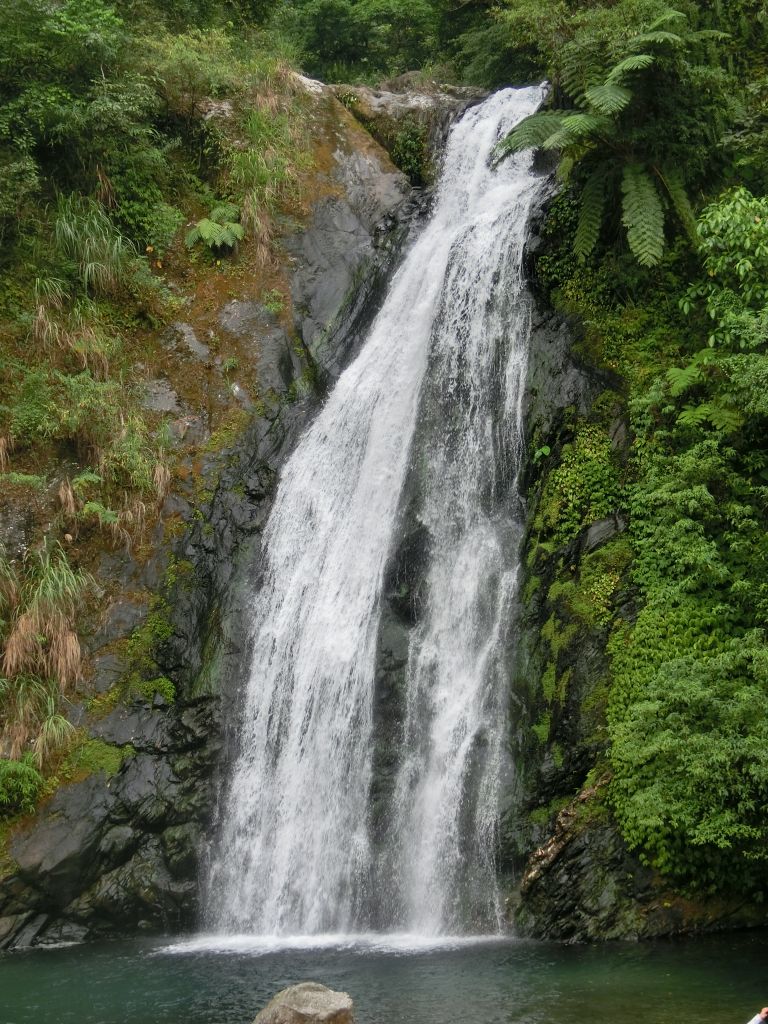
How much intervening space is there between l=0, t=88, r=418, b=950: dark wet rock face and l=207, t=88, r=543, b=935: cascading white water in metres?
0.35

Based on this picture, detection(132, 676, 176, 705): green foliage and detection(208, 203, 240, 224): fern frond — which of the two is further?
detection(208, 203, 240, 224): fern frond

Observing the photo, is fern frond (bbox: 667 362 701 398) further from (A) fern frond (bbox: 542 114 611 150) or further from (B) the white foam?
(B) the white foam

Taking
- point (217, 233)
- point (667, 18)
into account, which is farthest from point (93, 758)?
point (667, 18)

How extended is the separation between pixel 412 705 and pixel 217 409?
18.7 ft

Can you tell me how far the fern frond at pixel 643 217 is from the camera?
11.3 m

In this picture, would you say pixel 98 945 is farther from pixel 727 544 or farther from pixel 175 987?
pixel 727 544

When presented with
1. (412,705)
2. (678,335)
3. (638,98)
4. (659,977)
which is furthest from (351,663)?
(638,98)

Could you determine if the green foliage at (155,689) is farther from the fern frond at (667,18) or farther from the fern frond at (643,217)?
the fern frond at (667,18)

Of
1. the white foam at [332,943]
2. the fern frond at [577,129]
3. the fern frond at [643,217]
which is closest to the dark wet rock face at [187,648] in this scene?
the white foam at [332,943]

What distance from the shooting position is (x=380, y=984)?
306 inches

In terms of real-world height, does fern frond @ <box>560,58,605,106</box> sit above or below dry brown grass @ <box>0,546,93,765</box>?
above

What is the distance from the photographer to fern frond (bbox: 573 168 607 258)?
40.5ft

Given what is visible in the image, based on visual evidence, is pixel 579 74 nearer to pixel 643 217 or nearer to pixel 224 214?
pixel 643 217

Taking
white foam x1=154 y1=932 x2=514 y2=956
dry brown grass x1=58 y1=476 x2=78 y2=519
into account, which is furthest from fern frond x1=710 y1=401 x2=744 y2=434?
dry brown grass x1=58 y1=476 x2=78 y2=519
